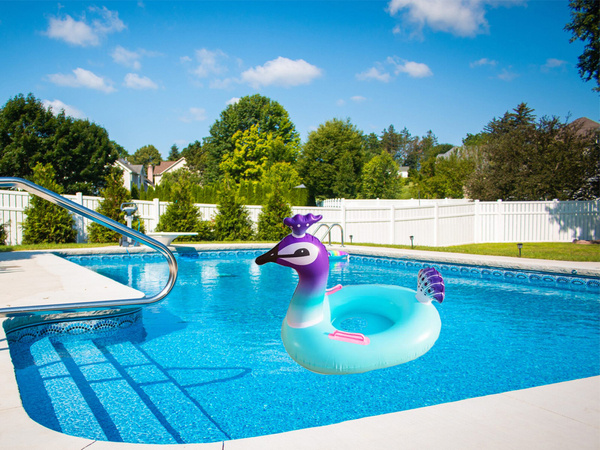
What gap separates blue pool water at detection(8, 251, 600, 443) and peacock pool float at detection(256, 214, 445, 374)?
0.72 metres

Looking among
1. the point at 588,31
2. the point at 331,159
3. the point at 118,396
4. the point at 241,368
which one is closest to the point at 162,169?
the point at 331,159

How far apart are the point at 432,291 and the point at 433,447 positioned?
1384mm

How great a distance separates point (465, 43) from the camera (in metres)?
24.3

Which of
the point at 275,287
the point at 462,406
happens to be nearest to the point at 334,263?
the point at 275,287

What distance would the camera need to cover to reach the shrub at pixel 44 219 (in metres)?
14.0

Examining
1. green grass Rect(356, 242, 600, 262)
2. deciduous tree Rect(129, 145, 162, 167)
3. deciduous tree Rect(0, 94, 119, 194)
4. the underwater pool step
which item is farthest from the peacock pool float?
deciduous tree Rect(129, 145, 162, 167)

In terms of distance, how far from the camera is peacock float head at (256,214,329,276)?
289cm

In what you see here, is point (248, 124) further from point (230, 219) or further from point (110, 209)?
point (110, 209)

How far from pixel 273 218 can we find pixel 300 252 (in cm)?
1372

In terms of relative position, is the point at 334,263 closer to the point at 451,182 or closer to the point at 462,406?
the point at 462,406

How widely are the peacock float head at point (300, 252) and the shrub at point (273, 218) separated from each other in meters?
→ 13.6

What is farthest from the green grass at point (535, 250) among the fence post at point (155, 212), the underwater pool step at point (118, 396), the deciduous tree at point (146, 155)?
the deciduous tree at point (146, 155)

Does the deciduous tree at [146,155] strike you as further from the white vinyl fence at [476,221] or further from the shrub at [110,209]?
the white vinyl fence at [476,221]

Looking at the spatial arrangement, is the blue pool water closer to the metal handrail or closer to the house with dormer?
the metal handrail
